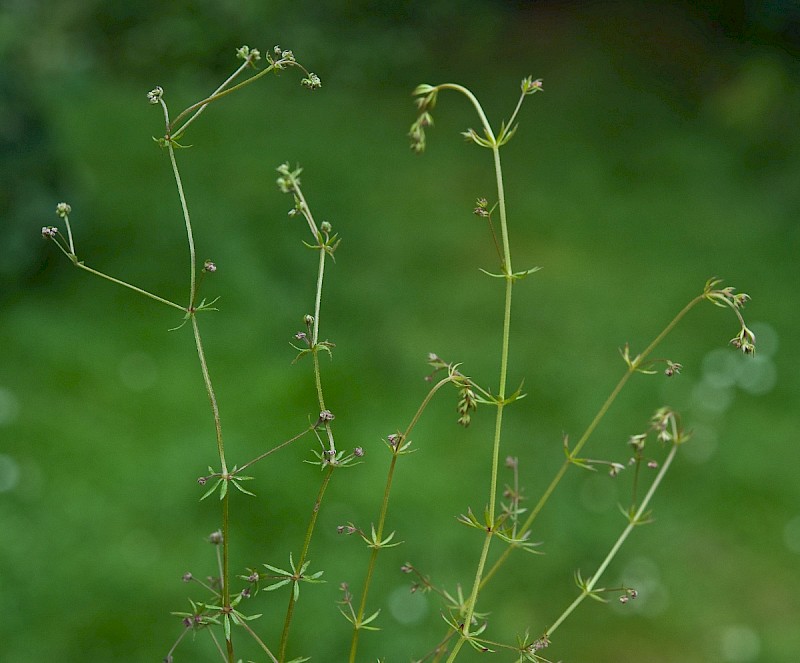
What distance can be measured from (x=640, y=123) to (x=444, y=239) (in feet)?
5.86

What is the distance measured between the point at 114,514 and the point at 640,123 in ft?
13.3

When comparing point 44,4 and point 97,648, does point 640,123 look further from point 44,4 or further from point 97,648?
point 97,648

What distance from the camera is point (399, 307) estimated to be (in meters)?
4.21

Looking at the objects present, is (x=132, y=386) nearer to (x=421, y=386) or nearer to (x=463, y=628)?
(x=421, y=386)

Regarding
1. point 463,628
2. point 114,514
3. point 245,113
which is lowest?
point 245,113

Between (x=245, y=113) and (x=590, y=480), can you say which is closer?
(x=590, y=480)

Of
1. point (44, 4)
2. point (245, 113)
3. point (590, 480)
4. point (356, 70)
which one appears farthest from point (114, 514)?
point (44, 4)

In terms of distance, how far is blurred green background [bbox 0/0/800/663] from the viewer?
2.84 meters

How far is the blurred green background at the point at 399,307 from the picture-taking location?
2838 millimetres

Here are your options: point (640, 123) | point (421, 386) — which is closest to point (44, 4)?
point (640, 123)

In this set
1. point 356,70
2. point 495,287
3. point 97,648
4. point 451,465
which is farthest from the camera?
point 356,70

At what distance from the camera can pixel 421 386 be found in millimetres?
3688

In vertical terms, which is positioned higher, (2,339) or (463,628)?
(463,628)

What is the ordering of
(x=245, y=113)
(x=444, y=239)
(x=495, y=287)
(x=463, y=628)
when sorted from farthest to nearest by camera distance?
(x=245, y=113) < (x=444, y=239) < (x=495, y=287) < (x=463, y=628)
